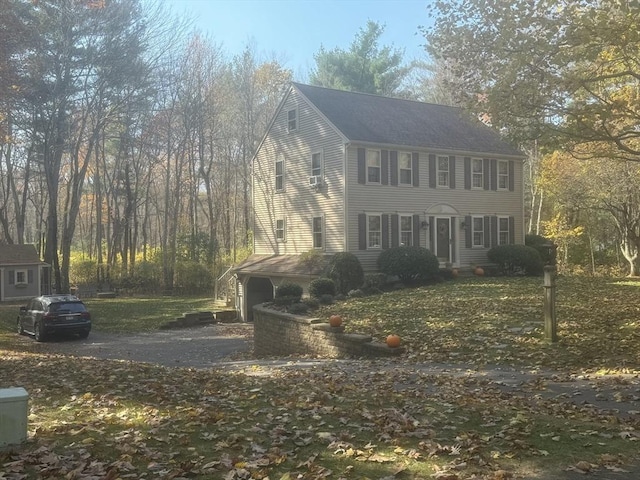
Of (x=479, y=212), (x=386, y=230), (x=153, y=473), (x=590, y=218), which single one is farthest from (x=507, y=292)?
(x=590, y=218)

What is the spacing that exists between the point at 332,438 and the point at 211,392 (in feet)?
10.2

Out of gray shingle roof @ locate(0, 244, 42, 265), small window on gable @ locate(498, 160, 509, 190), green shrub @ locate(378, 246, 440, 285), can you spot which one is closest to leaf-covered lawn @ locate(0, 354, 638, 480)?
green shrub @ locate(378, 246, 440, 285)

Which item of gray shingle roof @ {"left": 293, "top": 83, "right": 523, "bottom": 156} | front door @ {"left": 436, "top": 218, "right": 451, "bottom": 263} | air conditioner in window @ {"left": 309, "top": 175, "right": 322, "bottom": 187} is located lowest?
front door @ {"left": 436, "top": 218, "right": 451, "bottom": 263}

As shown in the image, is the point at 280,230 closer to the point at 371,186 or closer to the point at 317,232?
the point at 317,232

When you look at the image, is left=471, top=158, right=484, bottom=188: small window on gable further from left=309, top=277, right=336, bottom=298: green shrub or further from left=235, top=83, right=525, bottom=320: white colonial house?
left=309, top=277, right=336, bottom=298: green shrub

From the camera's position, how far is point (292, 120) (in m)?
29.8

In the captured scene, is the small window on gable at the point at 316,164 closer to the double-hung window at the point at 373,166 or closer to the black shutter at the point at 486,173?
the double-hung window at the point at 373,166

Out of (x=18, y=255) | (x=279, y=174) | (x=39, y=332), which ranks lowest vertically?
(x=39, y=332)

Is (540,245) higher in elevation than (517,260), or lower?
higher

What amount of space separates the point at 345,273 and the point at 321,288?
1.95 metres

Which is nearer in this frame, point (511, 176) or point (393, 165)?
point (393, 165)

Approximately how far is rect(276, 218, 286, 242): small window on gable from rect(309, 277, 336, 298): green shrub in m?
8.19

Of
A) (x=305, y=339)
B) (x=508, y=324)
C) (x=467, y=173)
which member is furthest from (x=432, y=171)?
(x=508, y=324)

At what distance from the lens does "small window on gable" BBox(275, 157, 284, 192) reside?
1206 inches
